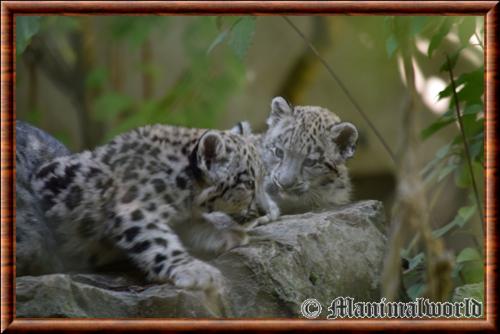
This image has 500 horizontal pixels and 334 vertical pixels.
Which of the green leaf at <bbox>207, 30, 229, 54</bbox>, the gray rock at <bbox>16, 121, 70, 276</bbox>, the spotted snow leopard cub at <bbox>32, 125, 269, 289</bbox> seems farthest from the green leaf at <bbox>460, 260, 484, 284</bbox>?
the gray rock at <bbox>16, 121, 70, 276</bbox>

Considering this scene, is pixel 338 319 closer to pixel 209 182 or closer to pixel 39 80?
pixel 209 182

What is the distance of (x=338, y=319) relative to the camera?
10.5 ft

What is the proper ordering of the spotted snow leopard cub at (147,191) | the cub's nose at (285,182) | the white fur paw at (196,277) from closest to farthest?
1. the white fur paw at (196,277)
2. the spotted snow leopard cub at (147,191)
3. the cub's nose at (285,182)

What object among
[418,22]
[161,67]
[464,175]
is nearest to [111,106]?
[161,67]

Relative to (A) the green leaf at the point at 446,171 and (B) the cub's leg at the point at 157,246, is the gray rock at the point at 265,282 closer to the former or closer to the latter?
(B) the cub's leg at the point at 157,246

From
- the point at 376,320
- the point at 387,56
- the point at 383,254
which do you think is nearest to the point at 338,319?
the point at 376,320

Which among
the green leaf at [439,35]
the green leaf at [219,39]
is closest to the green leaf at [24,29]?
the green leaf at [219,39]

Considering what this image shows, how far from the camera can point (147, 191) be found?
331cm

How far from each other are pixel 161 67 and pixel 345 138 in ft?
3.48

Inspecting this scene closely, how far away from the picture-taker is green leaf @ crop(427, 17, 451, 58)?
3395 millimetres

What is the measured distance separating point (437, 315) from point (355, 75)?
4.22 feet

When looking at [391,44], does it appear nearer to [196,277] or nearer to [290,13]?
[290,13]

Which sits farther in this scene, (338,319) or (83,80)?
(83,80)

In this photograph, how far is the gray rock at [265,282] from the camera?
3057 mm
